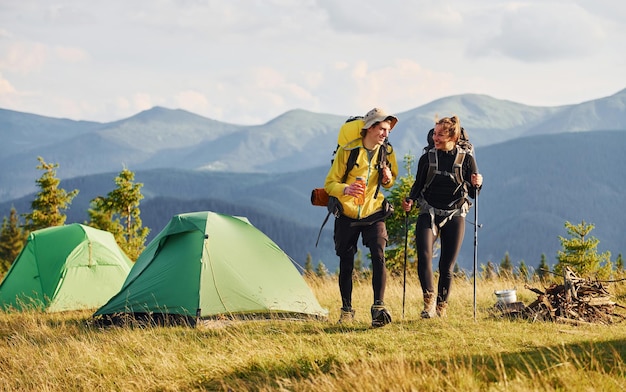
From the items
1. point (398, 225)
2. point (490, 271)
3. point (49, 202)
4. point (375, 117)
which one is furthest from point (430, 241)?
point (49, 202)

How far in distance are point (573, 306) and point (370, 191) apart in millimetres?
3173

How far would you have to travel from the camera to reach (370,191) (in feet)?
30.1

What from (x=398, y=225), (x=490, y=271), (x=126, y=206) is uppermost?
(x=126, y=206)

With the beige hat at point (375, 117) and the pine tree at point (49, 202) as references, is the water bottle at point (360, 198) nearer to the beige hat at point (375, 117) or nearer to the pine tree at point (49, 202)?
the beige hat at point (375, 117)

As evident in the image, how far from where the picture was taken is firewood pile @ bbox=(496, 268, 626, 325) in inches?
379

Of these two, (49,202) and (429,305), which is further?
(49,202)

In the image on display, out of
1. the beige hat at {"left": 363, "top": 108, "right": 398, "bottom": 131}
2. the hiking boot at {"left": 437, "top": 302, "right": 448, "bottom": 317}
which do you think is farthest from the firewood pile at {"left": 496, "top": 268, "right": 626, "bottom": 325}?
the beige hat at {"left": 363, "top": 108, "right": 398, "bottom": 131}

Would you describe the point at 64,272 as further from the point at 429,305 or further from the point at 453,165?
the point at 453,165

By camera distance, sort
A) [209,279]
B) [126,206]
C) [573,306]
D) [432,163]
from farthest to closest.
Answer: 1. [126,206]
2. [209,279]
3. [573,306]
4. [432,163]

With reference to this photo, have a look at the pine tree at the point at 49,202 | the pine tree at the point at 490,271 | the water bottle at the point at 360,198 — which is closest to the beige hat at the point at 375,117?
the water bottle at the point at 360,198

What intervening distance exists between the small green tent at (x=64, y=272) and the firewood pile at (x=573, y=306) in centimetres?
876

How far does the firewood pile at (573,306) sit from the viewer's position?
9.62 m

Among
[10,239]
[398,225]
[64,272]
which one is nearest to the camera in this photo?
[64,272]

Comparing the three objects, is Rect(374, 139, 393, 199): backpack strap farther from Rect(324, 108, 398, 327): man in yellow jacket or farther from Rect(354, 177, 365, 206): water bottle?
Rect(354, 177, 365, 206): water bottle
